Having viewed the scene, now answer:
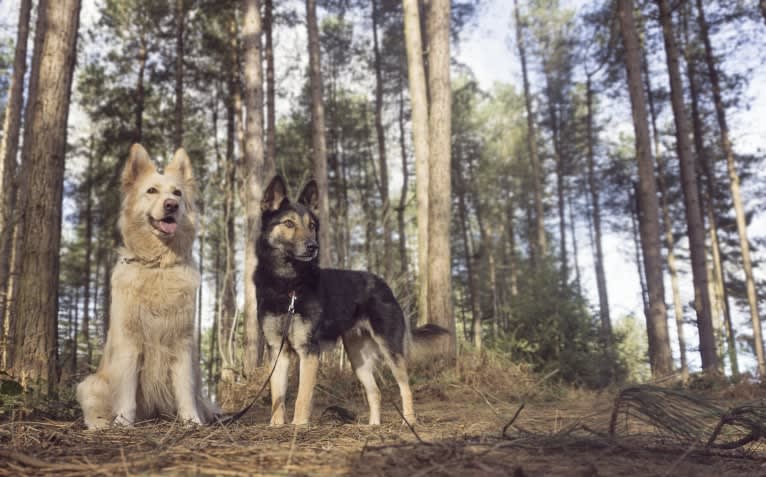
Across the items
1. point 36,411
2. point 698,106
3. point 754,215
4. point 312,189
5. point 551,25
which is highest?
point 551,25

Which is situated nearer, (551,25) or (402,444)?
(402,444)

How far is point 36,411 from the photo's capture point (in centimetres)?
Result: 442

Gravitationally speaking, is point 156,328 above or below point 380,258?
below

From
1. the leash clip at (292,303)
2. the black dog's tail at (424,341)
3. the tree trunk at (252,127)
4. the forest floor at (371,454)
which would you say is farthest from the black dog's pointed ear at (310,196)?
the tree trunk at (252,127)

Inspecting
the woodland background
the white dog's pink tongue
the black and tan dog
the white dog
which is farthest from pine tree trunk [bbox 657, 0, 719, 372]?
the white dog's pink tongue

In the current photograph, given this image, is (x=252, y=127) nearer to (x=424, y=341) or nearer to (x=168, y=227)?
(x=424, y=341)

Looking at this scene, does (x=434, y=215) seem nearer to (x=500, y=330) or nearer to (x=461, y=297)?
(x=500, y=330)

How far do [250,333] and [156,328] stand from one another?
657 centimetres

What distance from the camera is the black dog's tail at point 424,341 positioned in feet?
20.5

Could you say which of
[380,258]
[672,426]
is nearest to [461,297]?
[380,258]

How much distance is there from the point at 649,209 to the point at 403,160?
16982 millimetres

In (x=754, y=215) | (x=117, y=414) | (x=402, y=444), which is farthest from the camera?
(x=754, y=215)

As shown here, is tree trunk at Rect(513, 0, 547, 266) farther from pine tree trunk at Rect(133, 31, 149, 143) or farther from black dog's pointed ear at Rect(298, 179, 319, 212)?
black dog's pointed ear at Rect(298, 179, 319, 212)

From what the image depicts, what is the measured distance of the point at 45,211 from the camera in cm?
573
